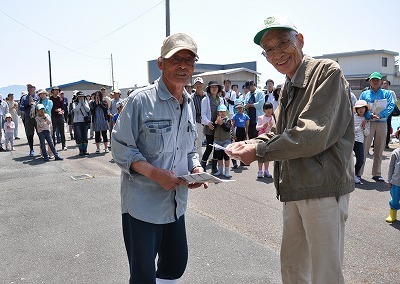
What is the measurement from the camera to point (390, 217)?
16.2ft

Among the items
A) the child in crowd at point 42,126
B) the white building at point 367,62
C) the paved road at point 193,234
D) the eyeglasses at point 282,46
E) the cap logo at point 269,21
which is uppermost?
the white building at point 367,62

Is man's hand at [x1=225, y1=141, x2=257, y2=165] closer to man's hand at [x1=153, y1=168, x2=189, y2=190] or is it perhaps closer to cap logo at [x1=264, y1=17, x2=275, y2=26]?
man's hand at [x1=153, y1=168, x2=189, y2=190]

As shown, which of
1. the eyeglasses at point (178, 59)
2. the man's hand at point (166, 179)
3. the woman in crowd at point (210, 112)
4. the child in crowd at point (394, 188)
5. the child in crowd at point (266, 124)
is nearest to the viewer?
the man's hand at point (166, 179)

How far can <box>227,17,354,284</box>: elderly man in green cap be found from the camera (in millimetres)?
2166

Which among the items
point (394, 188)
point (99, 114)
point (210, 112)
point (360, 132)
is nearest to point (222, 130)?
point (210, 112)

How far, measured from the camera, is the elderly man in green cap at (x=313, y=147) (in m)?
2.17

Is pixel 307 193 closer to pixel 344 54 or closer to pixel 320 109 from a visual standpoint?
pixel 320 109

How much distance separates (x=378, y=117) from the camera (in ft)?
24.7

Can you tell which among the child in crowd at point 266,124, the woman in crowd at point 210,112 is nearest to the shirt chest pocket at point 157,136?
the child in crowd at point 266,124

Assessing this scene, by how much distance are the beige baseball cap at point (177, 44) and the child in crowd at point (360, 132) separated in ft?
18.5

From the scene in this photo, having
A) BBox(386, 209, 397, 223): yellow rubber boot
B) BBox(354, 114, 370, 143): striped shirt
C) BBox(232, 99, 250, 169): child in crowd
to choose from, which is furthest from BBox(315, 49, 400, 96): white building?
BBox(386, 209, 397, 223): yellow rubber boot

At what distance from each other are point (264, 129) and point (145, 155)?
562cm

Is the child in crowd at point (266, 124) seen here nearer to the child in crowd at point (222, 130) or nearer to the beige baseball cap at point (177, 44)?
the child in crowd at point (222, 130)

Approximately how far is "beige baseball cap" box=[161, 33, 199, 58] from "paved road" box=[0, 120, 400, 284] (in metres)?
2.20
